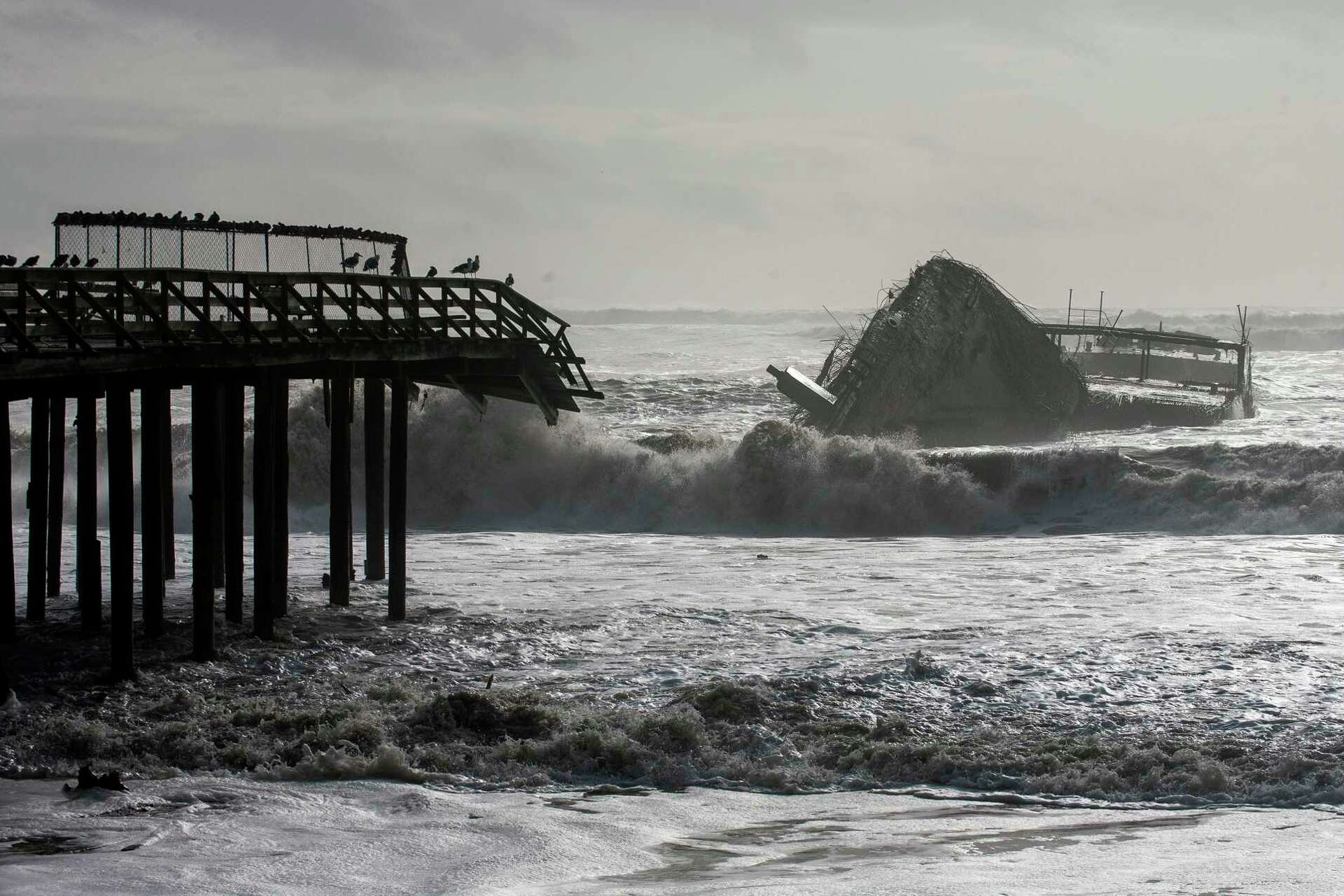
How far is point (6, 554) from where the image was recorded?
14797 millimetres

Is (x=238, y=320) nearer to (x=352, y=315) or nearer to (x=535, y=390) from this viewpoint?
(x=352, y=315)

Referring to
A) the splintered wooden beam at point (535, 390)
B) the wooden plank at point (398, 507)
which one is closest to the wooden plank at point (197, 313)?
the wooden plank at point (398, 507)

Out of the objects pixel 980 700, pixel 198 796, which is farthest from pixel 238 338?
pixel 980 700

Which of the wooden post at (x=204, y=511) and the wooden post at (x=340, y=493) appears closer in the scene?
the wooden post at (x=204, y=511)

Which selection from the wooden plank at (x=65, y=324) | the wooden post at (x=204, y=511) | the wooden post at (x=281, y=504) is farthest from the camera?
the wooden post at (x=281, y=504)

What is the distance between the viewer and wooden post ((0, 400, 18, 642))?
1439cm

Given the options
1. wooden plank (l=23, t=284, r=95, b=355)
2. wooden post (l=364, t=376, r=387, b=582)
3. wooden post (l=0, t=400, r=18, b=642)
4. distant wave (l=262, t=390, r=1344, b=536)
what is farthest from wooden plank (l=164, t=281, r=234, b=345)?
distant wave (l=262, t=390, r=1344, b=536)

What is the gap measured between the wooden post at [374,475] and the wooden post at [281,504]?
3.65ft

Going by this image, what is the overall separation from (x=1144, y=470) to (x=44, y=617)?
22.2 m

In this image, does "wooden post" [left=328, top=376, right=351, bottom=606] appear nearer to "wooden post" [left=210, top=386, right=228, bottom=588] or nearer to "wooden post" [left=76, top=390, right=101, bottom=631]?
"wooden post" [left=210, top=386, right=228, bottom=588]

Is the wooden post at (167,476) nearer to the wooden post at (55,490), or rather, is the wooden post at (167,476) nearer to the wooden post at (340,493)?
the wooden post at (55,490)

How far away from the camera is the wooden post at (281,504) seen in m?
17.4

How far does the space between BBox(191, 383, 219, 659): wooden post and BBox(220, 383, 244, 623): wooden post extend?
281 millimetres

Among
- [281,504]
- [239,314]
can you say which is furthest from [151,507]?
[281,504]
